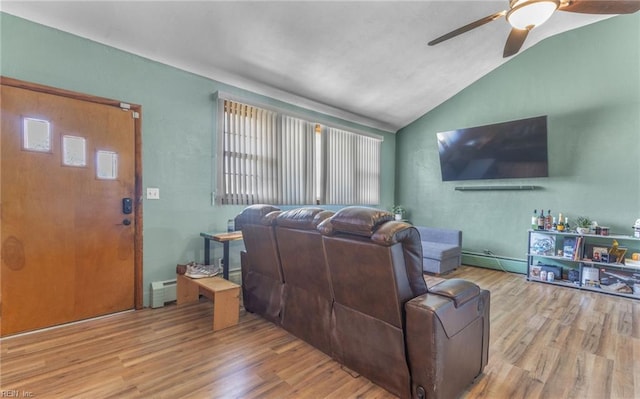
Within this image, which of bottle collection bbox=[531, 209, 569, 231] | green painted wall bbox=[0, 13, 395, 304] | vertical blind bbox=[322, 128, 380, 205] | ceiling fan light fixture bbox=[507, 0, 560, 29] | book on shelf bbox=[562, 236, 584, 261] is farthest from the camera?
vertical blind bbox=[322, 128, 380, 205]

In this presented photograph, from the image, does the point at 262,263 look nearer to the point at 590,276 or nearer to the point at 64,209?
the point at 64,209

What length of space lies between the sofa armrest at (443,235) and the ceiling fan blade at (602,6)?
3304mm

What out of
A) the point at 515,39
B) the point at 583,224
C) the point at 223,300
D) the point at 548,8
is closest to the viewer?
the point at 548,8

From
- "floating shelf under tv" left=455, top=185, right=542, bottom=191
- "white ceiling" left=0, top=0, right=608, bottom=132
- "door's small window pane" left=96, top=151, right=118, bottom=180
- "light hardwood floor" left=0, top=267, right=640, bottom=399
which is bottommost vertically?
"light hardwood floor" left=0, top=267, right=640, bottom=399

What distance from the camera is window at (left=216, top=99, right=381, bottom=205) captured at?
148 inches

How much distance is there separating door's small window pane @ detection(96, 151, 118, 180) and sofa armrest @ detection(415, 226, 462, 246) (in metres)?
4.33

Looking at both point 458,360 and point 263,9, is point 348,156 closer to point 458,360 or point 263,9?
point 263,9

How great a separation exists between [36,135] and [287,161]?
2.71 meters

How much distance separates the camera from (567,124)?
4.41 metres

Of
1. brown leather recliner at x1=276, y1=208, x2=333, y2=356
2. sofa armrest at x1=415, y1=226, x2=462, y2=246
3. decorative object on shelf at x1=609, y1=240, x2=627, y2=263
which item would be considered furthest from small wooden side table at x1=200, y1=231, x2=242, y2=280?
decorative object on shelf at x1=609, y1=240, x2=627, y2=263

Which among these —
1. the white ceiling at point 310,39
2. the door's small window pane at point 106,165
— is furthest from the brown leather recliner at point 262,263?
the white ceiling at point 310,39

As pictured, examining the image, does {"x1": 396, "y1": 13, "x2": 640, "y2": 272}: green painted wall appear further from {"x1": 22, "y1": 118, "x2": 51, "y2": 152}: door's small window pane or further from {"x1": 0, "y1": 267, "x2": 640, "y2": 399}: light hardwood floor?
{"x1": 22, "y1": 118, "x2": 51, "y2": 152}: door's small window pane

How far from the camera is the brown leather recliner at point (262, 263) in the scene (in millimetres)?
2504

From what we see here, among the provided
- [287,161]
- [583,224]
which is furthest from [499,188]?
[287,161]
